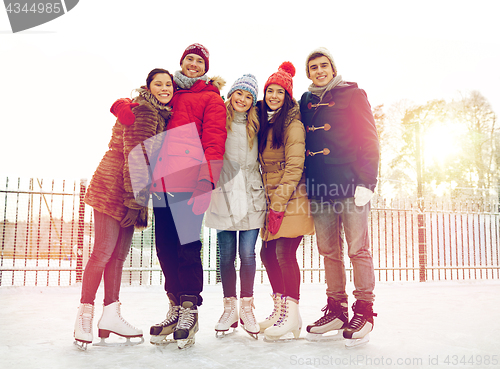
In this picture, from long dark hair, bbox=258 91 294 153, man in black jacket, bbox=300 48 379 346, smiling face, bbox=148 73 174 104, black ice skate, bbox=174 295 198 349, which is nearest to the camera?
black ice skate, bbox=174 295 198 349

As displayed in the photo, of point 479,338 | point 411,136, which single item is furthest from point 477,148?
point 479,338

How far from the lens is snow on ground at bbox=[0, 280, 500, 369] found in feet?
6.45

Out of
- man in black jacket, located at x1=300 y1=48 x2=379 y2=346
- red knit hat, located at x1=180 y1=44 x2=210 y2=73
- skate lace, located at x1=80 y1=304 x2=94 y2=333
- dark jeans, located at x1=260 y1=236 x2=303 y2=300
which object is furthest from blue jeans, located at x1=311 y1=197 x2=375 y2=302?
skate lace, located at x1=80 y1=304 x2=94 y2=333

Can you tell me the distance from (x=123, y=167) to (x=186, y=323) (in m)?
1.03

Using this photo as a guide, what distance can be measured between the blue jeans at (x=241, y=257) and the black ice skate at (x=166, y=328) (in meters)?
0.38

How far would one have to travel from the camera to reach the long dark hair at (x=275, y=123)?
2.60 meters

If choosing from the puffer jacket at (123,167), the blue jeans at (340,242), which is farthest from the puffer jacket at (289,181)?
the puffer jacket at (123,167)

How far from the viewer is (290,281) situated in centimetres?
254

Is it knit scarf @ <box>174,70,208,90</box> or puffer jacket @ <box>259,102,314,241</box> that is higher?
knit scarf @ <box>174,70,208,90</box>

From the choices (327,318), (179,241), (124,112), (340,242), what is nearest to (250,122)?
(124,112)

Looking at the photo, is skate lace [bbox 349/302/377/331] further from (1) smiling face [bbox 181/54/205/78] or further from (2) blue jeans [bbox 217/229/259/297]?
(1) smiling face [bbox 181/54/205/78]

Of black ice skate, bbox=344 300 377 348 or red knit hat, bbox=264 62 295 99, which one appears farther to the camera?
red knit hat, bbox=264 62 295 99

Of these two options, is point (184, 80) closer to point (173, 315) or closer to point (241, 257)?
point (241, 257)

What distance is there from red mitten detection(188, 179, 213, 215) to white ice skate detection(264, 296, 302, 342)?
0.86m
